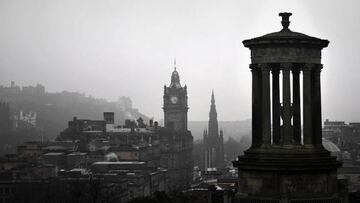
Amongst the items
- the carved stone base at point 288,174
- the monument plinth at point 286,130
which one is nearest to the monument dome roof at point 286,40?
the monument plinth at point 286,130

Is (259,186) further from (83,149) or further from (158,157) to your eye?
(158,157)

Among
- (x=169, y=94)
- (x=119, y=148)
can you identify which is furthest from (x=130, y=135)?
(x=169, y=94)

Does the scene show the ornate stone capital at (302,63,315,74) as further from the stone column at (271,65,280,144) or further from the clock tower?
the clock tower

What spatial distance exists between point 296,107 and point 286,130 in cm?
71

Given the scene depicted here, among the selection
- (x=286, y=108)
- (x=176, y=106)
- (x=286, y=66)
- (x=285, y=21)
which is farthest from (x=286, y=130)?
(x=176, y=106)

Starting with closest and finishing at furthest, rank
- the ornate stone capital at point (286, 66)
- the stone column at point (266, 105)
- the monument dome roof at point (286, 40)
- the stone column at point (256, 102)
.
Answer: the monument dome roof at point (286, 40)
the ornate stone capital at point (286, 66)
the stone column at point (266, 105)
the stone column at point (256, 102)

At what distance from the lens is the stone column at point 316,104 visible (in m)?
19.5

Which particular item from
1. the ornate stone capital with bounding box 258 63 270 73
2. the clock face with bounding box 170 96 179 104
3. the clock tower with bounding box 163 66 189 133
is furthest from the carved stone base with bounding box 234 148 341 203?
the clock face with bounding box 170 96 179 104

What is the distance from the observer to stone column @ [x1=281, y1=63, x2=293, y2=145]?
19.1 meters

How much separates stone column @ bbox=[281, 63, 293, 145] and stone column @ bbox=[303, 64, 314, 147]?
1.44 ft

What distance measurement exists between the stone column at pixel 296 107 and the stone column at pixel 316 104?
419mm

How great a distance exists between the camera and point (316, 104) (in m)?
19.6

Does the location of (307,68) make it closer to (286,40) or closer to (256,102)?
(286,40)

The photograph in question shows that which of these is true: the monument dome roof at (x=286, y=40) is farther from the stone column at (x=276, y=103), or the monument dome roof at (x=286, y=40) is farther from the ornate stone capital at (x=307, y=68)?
the stone column at (x=276, y=103)
